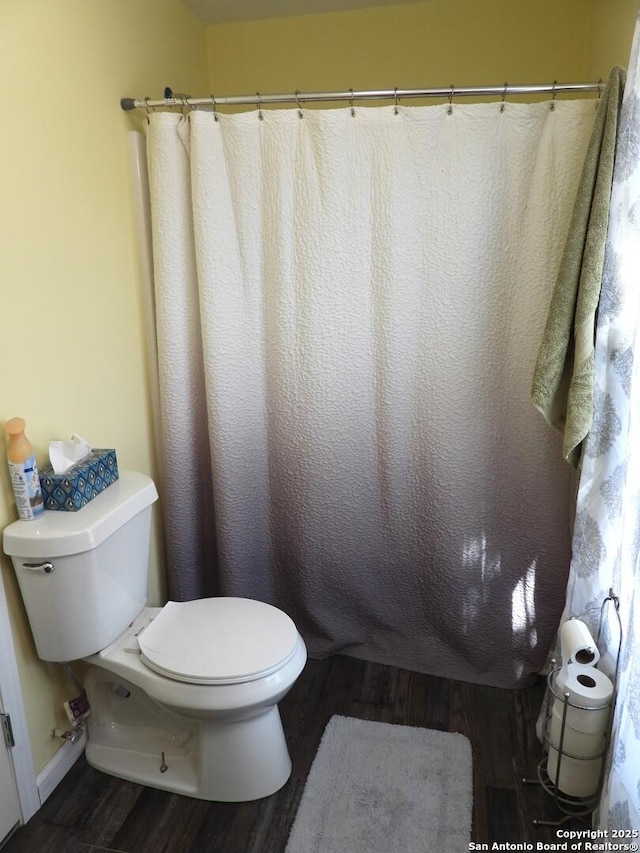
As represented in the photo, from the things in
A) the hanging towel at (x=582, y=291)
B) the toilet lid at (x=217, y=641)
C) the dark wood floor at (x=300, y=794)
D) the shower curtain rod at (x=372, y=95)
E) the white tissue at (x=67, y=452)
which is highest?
the shower curtain rod at (x=372, y=95)

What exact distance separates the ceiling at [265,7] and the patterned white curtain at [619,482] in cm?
124

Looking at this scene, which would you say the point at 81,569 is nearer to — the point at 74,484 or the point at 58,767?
the point at 74,484

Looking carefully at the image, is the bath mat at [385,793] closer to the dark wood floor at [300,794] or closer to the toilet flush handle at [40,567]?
the dark wood floor at [300,794]

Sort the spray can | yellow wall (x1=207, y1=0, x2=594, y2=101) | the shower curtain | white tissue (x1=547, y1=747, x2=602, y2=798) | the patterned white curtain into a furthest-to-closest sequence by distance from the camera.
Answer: yellow wall (x1=207, y1=0, x2=594, y2=101) < the shower curtain < white tissue (x1=547, y1=747, x2=602, y2=798) < the spray can < the patterned white curtain

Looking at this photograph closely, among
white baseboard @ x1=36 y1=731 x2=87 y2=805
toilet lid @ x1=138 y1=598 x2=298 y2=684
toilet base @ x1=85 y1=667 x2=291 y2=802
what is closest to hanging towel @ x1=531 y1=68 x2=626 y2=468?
toilet lid @ x1=138 y1=598 x2=298 y2=684

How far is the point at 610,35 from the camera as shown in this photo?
183cm

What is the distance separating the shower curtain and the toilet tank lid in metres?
0.48

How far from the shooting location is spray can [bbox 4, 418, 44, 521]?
1.54 meters

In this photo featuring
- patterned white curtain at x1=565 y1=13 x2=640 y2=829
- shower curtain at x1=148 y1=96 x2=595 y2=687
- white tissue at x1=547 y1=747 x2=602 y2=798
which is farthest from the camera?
shower curtain at x1=148 y1=96 x2=595 y2=687

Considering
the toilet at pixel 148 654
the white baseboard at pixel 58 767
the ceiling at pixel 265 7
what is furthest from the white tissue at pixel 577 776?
the ceiling at pixel 265 7

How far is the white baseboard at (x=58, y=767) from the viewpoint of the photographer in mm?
1762

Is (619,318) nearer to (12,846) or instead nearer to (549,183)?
(549,183)

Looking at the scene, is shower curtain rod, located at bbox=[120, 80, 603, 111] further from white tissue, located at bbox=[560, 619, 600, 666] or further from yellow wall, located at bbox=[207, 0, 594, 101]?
white tissue, located at bbox=[560, 619, 600, 666]

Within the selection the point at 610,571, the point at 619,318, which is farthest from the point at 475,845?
the point at 619,318
